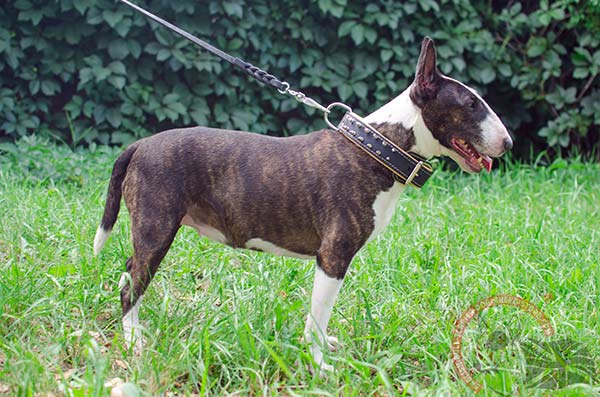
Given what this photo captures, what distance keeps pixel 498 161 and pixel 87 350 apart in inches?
218

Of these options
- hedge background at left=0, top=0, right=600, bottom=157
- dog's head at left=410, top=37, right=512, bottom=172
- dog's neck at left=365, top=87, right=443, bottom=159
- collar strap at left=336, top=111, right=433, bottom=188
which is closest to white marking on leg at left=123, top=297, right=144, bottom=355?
collar strap at left=336, top=111, right=433, bottom=188

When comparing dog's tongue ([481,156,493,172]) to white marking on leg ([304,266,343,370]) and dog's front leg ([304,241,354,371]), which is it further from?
white marking on leg ([304,266,343,370])

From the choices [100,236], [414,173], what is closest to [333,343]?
[414,173]

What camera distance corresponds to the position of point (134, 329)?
313cm

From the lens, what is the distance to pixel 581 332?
3512 millimetres

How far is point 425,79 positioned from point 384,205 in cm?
55

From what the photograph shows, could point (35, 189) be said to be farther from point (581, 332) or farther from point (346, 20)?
point (581, 332)

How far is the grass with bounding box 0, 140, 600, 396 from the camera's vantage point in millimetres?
2943

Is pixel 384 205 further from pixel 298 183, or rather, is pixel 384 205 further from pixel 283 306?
pixel 283 306

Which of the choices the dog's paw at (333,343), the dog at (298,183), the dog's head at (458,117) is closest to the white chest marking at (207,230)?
the dog at (298,183)

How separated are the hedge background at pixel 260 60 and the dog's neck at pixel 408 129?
3.63 m

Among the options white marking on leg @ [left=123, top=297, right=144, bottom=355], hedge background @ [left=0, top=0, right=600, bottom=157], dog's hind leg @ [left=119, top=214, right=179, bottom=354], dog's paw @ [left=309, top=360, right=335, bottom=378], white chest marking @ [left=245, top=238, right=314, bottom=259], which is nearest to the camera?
dog's paw @ [left=309, top=360, right=335, bottom=378]

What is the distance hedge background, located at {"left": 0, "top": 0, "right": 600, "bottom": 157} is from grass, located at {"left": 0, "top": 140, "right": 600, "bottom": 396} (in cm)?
136

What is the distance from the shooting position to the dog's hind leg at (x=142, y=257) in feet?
10.5
